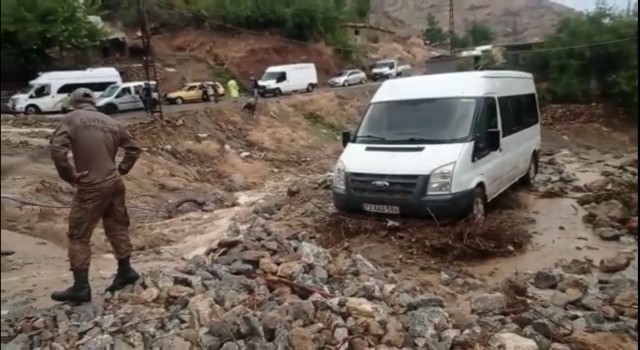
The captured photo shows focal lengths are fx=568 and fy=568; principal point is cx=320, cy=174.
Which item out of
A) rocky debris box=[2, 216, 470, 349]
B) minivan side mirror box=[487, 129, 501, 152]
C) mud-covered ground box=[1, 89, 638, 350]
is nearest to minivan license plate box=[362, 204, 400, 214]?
mud-covered ground box=[1, 89, 638, 350]

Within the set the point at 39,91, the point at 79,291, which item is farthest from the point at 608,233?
the point at 39,91

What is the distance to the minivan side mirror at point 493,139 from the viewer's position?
18.5ft

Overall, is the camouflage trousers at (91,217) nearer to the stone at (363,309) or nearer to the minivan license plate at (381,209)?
the stone at (363,309)

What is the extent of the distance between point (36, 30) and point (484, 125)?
4579 millimetres

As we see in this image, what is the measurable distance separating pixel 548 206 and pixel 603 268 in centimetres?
259

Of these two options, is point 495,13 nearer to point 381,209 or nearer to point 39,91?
point 39,91

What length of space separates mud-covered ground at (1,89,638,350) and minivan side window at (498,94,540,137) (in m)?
0.62

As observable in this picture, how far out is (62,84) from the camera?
7383 mm

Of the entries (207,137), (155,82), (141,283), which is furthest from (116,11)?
(155,82)

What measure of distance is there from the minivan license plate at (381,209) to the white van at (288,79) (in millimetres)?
15144

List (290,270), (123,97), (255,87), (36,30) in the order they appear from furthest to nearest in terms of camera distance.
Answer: (255,87)
(123,97)
(290,270)
(36,30)

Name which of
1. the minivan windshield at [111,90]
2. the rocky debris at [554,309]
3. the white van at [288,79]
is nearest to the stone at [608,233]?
the rocky debris at [554,309]

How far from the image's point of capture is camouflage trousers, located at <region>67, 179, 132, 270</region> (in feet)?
10.9

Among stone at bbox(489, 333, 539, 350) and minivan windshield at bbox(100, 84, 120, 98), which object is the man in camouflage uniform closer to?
stone at bbox(489, 333, 539, 350)
